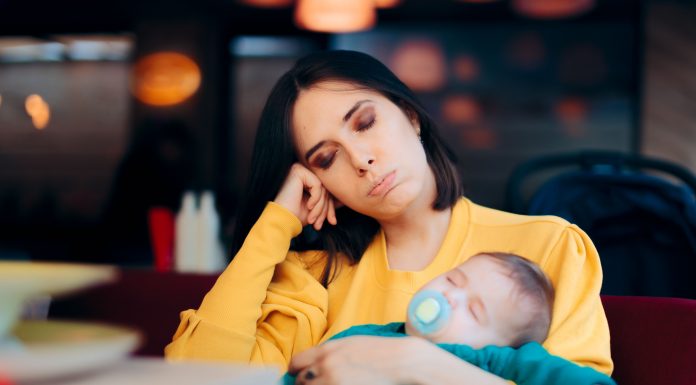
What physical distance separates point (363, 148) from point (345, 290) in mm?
301

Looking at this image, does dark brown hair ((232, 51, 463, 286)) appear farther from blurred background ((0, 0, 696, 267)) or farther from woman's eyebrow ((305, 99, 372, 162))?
blurred background ((0, 0, 696, 267))

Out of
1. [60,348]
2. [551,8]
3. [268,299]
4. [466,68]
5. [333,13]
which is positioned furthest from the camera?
[466,68]

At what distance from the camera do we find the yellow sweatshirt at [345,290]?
123cm

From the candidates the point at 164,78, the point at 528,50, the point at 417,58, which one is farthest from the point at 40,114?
the point at 528,50

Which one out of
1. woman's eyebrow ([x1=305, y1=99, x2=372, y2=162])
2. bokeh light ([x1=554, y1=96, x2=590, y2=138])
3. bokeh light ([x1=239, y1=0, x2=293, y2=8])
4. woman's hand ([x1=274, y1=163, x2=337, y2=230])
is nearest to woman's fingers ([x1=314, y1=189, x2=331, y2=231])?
woman's hand ([x1=274, y1=163, x2=337, y2=230])

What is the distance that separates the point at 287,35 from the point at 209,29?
0.51 meters

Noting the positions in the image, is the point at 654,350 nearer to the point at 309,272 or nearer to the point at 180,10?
the point at 309,272

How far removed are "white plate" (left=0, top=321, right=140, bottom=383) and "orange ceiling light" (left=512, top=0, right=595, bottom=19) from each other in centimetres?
414

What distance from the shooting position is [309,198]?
4.86 ft

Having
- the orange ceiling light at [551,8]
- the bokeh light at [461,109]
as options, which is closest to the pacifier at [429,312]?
the orange ceiling light at [551,8]

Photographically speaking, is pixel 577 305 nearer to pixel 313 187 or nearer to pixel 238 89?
pixel 313 187

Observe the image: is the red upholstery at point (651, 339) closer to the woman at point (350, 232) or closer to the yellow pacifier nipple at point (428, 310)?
the woman at point (350, 232)

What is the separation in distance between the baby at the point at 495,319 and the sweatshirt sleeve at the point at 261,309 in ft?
Result: 0.60

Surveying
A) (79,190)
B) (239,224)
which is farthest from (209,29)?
(239,224)
